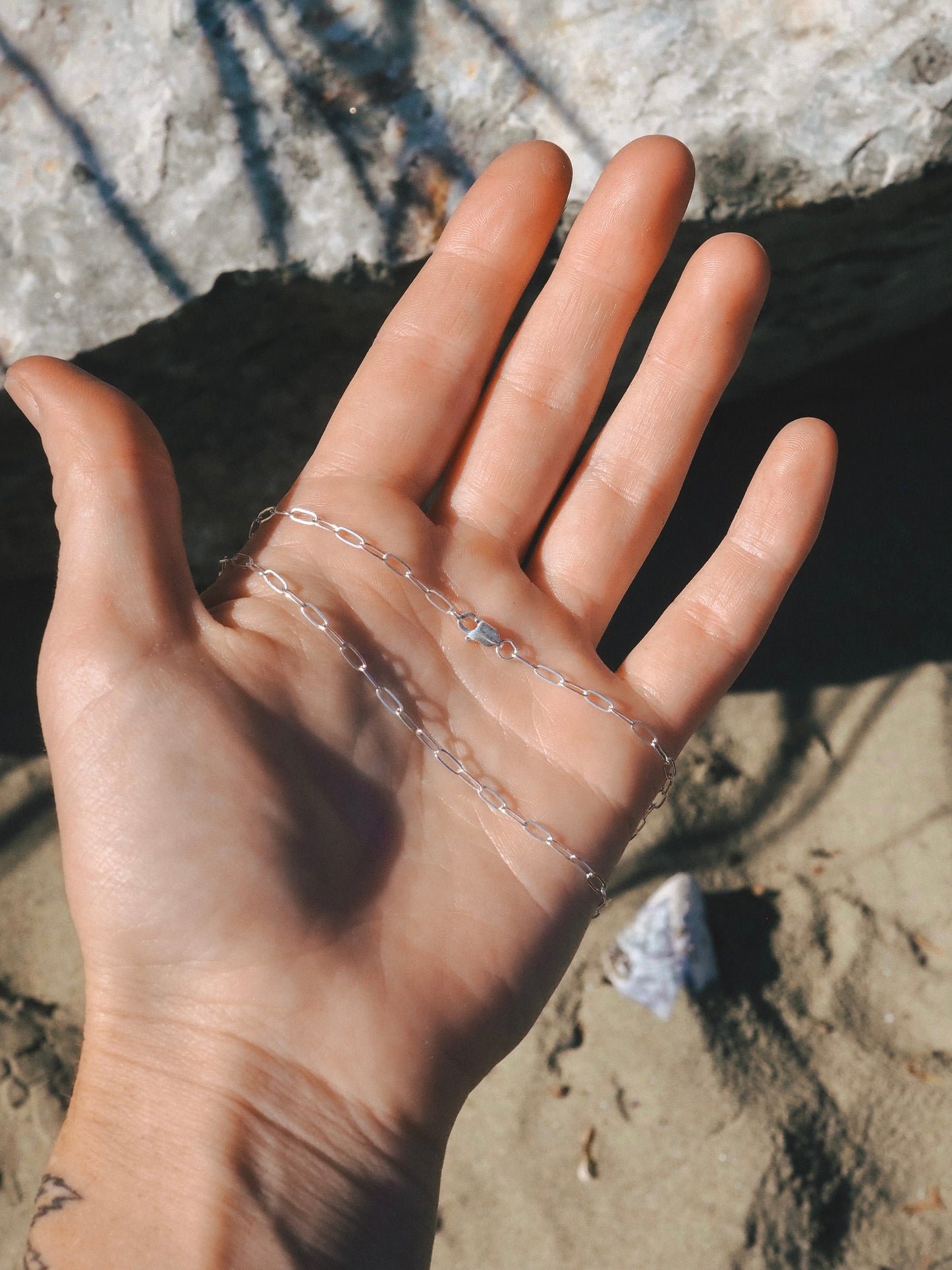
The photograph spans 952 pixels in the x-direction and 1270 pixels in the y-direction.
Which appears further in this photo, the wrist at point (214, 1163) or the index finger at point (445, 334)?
the index finger at point (445, 334)

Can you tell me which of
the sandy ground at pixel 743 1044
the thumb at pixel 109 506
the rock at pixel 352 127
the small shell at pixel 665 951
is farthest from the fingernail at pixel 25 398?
the small shell at pixel 665 951

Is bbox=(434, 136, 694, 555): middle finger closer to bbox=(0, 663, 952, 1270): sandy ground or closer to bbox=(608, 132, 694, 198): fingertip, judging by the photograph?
bbox=(608, 132, 694, 198): fingertip

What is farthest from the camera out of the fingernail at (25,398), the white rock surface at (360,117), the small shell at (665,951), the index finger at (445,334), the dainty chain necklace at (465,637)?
the small shell at (665,951)

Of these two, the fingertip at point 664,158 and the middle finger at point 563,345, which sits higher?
the fingertip at point 664,158

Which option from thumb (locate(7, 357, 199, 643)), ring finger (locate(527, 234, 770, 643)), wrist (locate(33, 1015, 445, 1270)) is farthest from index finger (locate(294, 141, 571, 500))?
wrist (locate(33, 1015, 445, 1270))

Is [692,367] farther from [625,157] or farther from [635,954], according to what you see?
[635,954]

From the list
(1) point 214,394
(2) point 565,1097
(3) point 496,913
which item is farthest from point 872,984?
(1) point 214,394

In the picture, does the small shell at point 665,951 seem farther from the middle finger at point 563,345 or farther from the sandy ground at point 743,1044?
the middle finger at point 563,345

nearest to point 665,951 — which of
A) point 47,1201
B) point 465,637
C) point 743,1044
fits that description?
point 743,1044
